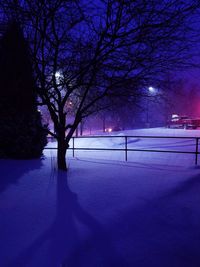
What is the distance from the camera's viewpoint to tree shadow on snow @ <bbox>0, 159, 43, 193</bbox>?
639 cm

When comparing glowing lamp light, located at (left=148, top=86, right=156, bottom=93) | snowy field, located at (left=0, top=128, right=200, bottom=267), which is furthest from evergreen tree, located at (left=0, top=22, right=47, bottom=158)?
glowing lamp light, located at (left=148, top=86, right=156, bottom=93)

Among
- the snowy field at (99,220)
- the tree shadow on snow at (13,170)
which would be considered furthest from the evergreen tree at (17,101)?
the snowy field at (99,220)

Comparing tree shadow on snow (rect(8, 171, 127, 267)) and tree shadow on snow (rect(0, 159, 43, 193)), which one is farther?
tree shadow on snow (rect(0, 159, 43, 193))

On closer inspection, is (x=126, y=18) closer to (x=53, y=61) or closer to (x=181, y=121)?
(x=53, y=61)

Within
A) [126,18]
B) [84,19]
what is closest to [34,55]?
[84,19]

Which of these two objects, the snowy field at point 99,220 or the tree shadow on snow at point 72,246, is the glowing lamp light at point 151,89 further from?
the tree shadow on snow at point 72,246

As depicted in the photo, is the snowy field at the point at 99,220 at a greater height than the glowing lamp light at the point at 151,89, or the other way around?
the glowing lamp light at the point at 151,89

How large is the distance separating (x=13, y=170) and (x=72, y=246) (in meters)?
5.43

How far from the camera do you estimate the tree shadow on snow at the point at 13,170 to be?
251 inches

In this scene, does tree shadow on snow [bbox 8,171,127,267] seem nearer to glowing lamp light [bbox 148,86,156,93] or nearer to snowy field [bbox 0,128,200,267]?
snowy field [bbox 0,128,200,267]

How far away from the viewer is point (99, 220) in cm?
402

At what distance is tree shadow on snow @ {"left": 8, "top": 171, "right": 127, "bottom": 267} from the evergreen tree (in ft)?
14.9

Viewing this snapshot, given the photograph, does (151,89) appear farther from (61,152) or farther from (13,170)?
(13,170)

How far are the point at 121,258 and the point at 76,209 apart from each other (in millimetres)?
1738
